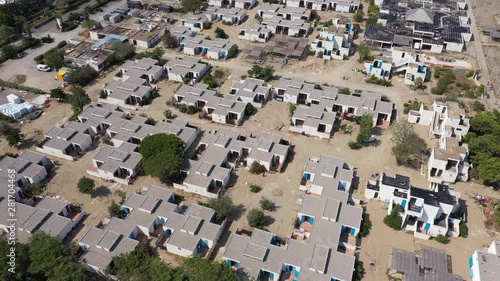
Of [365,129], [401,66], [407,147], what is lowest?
[407,147]

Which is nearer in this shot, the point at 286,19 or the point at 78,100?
the point at 78,100

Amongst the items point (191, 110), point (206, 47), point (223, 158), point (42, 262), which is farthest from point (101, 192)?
point (206, 47)

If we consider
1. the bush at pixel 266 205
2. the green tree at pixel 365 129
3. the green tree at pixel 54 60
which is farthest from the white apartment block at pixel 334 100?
the green tree at pixel 54 60

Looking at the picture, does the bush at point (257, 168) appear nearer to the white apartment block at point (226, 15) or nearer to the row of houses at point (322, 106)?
the row of houses at point (322, 106)

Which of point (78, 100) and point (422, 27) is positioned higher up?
point (422, 27)

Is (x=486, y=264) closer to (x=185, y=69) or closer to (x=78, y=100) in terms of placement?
(x=185, y=69)

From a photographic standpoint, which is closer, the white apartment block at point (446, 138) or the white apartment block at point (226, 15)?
the white apartment block at point (446, 138)
